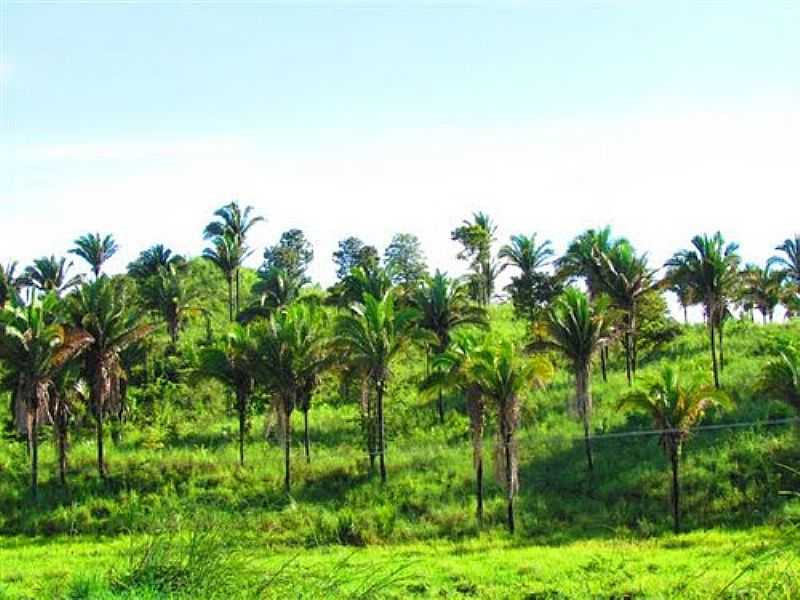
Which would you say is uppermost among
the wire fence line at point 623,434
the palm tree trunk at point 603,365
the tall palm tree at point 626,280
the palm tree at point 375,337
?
the tall palm tree at point 626,280

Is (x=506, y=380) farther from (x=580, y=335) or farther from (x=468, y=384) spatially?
(x=580, y=335)

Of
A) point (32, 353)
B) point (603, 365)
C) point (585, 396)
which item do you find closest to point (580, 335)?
point (585, 396)

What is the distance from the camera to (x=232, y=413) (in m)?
51.6

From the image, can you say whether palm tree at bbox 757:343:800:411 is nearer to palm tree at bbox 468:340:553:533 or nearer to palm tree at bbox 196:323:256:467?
palm tree at bbox 468:340:553:533

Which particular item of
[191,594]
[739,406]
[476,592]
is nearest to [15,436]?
[476,592]

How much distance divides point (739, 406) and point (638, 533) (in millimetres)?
12426

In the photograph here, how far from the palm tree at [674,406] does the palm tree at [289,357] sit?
44.0 feet

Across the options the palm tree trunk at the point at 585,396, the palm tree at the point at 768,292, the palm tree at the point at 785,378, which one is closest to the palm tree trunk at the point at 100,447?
the palm tree trunk at the point at 585,396

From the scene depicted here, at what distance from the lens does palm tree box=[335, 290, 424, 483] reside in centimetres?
3800

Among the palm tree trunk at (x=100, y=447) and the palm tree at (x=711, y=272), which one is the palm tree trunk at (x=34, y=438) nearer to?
the palm tree trunk at (x=100, y=447)

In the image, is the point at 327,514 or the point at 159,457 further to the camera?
the point at 159,457

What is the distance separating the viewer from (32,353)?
119ft

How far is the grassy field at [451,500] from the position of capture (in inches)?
1017

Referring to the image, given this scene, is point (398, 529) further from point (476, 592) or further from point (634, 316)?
point (634, 316)
